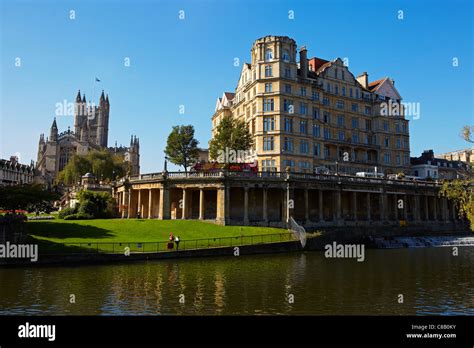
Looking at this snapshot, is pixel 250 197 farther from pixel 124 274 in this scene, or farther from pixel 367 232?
pixel 124 274

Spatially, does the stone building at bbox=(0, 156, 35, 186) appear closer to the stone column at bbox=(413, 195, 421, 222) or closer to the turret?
the turret

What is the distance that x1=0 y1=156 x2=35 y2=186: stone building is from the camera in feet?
450

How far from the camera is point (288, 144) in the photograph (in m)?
75.1

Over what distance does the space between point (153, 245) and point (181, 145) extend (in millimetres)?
47586

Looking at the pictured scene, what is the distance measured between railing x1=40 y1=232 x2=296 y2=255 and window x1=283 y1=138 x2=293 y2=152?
29.5 metres

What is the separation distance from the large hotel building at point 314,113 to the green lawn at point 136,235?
1048 inches

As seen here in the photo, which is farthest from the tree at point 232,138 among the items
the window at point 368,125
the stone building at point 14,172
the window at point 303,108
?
the stone building at point 14,172

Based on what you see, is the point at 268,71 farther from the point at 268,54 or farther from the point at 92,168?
the point at 92,168

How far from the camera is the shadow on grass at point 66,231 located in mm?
40969

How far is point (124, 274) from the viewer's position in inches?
1141

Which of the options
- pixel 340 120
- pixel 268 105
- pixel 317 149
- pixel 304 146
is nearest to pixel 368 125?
pixel 340 120

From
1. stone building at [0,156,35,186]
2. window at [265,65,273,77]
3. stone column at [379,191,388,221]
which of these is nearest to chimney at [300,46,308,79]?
window at [265,65,273,77]
